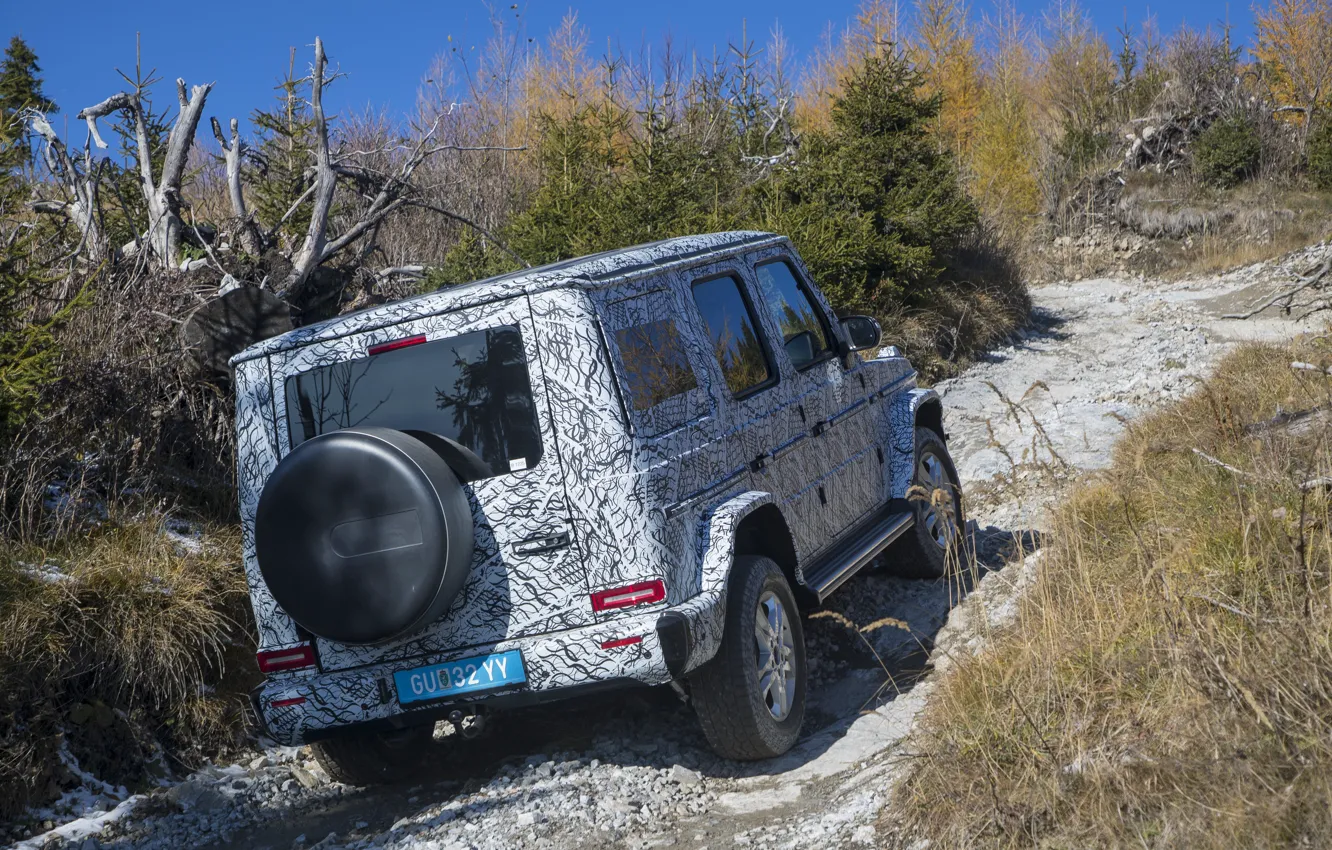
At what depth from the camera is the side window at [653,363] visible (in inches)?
161

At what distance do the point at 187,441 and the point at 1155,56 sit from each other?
134ft

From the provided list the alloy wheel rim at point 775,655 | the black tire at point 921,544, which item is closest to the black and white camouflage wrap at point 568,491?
the alloy wheel rim at point 775,655

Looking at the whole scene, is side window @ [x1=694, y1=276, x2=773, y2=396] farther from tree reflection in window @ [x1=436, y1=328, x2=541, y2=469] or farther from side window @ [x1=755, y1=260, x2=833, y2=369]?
tree reflection in window @ [x1=436, y1=328, x2=541, y2=469]

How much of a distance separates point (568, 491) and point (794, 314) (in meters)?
2.21

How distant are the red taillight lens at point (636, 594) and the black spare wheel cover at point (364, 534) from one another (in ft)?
1.68

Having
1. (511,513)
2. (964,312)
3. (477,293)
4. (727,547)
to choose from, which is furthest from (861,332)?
(964,312)

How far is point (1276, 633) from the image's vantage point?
3.13 m

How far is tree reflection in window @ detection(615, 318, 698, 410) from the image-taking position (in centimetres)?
414

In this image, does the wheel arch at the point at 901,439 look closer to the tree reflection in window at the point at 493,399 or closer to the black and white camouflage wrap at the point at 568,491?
the black and white camouflage wrap at the point at 568,491

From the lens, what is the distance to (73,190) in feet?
30.7

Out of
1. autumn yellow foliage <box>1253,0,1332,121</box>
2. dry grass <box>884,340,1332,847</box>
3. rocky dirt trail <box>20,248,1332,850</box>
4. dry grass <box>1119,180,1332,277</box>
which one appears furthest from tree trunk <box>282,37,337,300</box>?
autumn yellow foliage <box>1253,0,1332,121</box>

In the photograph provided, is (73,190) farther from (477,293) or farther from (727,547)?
(727,547)

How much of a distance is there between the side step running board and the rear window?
61.0 inches

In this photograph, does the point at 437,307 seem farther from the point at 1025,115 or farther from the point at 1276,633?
the point at 1025,115
